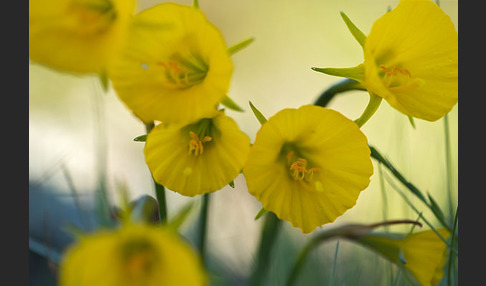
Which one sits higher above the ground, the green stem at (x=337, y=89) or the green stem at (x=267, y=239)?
the green stem at (x=337, y=89)

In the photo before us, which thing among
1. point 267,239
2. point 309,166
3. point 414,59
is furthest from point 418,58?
point 267,239

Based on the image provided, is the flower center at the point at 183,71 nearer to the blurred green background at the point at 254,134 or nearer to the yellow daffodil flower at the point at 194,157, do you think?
the yellow daffodil flower at the point at 194,157

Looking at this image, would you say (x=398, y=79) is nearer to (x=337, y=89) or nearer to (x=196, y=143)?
(x=337, y=89)

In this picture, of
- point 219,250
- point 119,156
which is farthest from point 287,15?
point 219,250

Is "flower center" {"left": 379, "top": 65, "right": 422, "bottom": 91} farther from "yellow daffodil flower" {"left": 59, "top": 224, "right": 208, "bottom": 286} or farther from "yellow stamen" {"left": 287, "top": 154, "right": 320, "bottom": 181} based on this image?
"yellow daffodil flower" {"left": 59, "top": 224, "right": 208, "bottom": 286}

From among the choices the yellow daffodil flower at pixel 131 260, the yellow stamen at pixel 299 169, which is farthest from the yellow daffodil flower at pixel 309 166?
the yellow daffodil flower at pixel 131 260

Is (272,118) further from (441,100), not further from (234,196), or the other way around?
(234,196)
